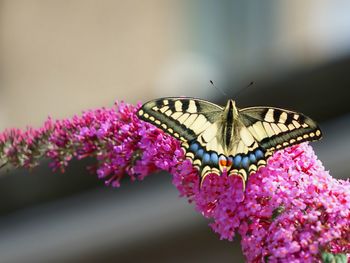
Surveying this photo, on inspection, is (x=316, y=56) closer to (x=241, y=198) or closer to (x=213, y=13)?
(x=213, y=13)

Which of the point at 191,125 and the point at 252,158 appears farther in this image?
the point at 191,125

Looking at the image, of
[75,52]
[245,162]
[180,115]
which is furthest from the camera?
[75,52]

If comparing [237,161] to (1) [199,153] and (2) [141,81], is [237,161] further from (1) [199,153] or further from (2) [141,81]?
(2) [141,81]

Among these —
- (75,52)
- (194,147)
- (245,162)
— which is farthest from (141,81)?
(245,162)

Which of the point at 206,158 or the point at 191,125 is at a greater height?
the point at 191,125

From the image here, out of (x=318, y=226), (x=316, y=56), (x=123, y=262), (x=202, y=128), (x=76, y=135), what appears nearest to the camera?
(x=318, y=226)

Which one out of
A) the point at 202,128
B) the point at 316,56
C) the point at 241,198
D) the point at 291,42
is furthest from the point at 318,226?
the point at 291,42

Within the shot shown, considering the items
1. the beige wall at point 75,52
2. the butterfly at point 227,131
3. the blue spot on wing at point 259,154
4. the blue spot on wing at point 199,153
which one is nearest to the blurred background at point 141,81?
the beige wall at point 75,52
